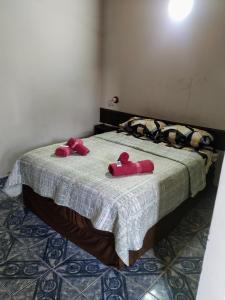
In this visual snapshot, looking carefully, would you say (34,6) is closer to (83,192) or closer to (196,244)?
(83,192)

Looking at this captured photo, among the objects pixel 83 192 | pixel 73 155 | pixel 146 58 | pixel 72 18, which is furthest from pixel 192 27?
A: pixel 83 192

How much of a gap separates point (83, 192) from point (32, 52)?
6.52ft

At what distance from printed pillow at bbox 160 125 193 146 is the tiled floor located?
0.94m

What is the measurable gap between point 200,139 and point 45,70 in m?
2.03

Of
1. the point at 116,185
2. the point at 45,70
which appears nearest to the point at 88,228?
the point at 116,185

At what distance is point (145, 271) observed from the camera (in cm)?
172

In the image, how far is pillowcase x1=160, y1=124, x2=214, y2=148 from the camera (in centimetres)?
260

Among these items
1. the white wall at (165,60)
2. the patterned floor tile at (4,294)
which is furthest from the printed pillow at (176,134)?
the patterned floor tile at (4,294)

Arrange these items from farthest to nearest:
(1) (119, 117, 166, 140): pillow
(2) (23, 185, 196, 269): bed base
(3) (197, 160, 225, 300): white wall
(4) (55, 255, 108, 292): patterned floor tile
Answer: (1) (119, 117, 166, 140): pillow < (2) (23, 185, 196, 269): bed base < (4) (55, 255, 108, 292): patterned floor tile < (3) (197, 160, 225, 300): white wall

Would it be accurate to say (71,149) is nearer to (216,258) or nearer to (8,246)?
(8,246)

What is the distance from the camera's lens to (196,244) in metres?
2.02

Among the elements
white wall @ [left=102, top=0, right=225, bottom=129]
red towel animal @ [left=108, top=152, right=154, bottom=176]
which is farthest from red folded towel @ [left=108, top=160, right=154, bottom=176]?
white wall @ [left=102, top=0, right=225, bottom=129]

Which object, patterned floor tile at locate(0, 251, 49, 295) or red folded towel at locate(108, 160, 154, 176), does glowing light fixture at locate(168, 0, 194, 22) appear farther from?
patterned floor tile at locate(0, 251, 49, 295)

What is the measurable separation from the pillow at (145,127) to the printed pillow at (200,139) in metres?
0.43
